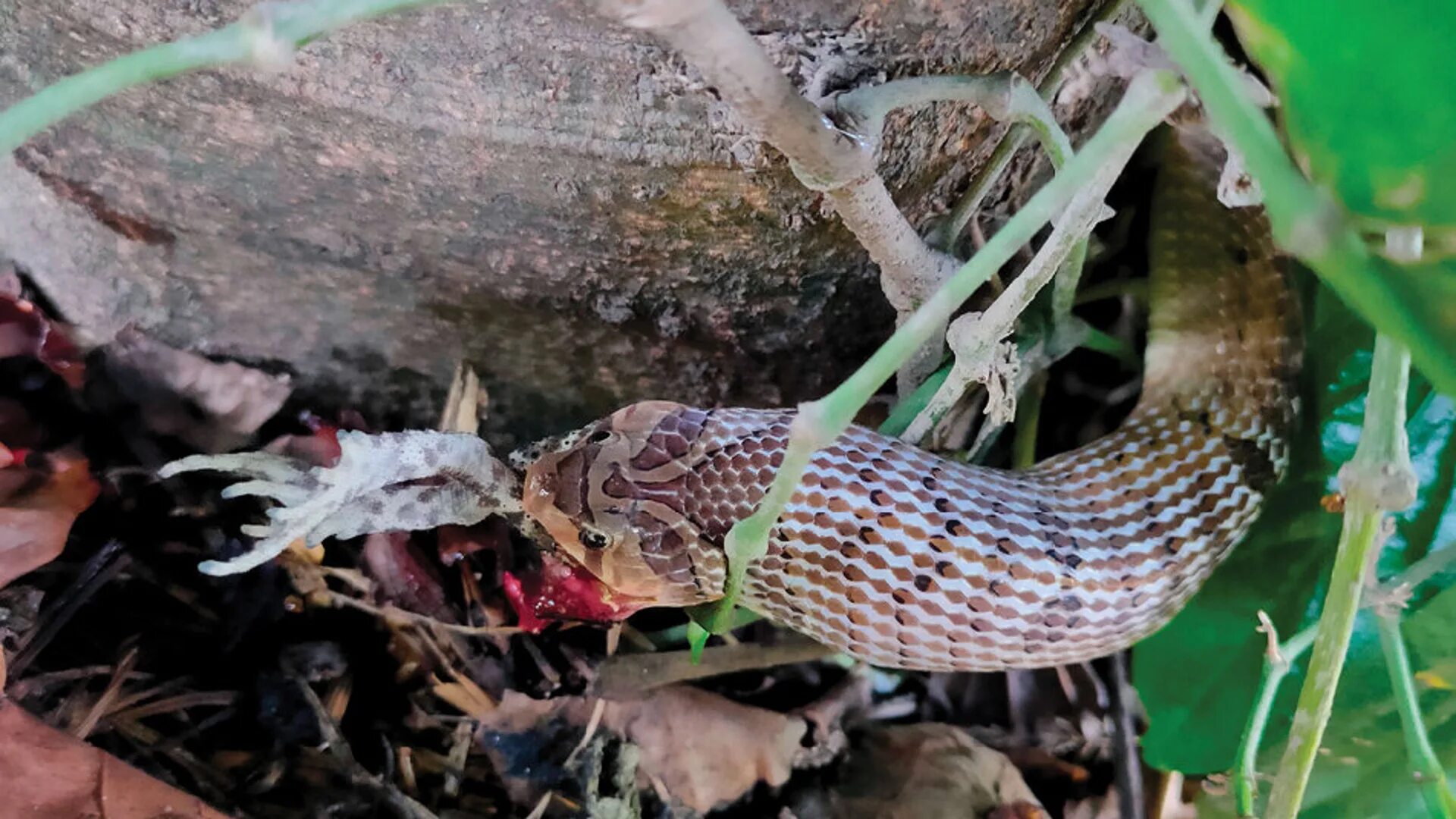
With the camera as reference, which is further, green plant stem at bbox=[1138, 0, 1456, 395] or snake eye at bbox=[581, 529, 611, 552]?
snake eye at bbox=[581, 529, 611, 552]

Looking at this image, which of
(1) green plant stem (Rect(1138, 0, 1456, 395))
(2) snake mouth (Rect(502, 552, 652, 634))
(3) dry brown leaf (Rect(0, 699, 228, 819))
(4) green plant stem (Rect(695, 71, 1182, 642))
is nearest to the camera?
(1) green plant stem (Rect(1138, 0, 1456, 395))

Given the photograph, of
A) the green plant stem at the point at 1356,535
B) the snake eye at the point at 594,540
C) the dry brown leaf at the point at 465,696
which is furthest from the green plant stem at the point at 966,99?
the dry brown leaf at the point at 465,696

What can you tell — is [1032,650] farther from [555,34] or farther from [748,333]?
[555,34]

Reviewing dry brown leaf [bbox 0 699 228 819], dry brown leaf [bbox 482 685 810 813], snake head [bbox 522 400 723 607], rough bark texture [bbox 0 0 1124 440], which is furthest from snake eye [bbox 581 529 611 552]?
dry brown leaf [bbox 0 699 228 819]

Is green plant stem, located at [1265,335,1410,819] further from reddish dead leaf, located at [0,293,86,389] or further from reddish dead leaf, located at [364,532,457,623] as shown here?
reddish dead leaf, located at [0,293,86,389]

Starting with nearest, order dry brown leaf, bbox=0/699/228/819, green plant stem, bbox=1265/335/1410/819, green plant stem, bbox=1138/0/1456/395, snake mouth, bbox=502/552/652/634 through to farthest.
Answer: green plant stem, bbox=1138/0/1456/395
green plant stem, bbox=1265/335/1410/819
dry brown leaf, bbox=0/699/228/819
snake mouth, bbox=502/552/652/634

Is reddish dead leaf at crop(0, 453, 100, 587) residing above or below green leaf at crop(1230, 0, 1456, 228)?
below

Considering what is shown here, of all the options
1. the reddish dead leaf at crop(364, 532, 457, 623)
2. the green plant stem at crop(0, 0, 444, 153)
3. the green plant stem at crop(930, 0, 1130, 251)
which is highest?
the green plant stem at crop(930, 0, 1130, 251)
